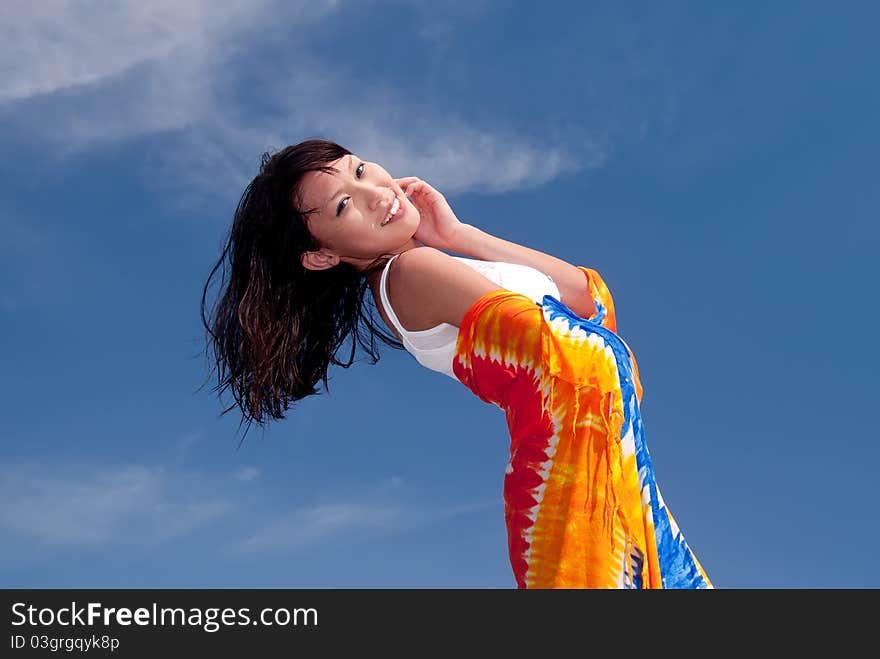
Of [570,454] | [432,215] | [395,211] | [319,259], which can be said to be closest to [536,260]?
[432,215]

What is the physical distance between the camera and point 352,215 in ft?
13.8

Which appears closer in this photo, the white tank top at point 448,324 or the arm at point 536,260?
the white tank top at point 448,324

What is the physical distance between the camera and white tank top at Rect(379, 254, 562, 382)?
12.6ft

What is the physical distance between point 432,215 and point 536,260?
0.56 meters

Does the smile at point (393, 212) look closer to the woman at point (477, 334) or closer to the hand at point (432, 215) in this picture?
the woman at point (477, 334)

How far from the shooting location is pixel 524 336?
348cm

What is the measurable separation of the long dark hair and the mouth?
166 millimetres

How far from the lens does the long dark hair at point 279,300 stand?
436 cm

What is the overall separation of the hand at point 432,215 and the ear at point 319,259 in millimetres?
512

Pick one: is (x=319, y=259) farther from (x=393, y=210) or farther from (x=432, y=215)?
(x=432, y=215)

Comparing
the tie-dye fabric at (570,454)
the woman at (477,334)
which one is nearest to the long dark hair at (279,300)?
the woman at (477,334)

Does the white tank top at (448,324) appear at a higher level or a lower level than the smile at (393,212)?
lower
